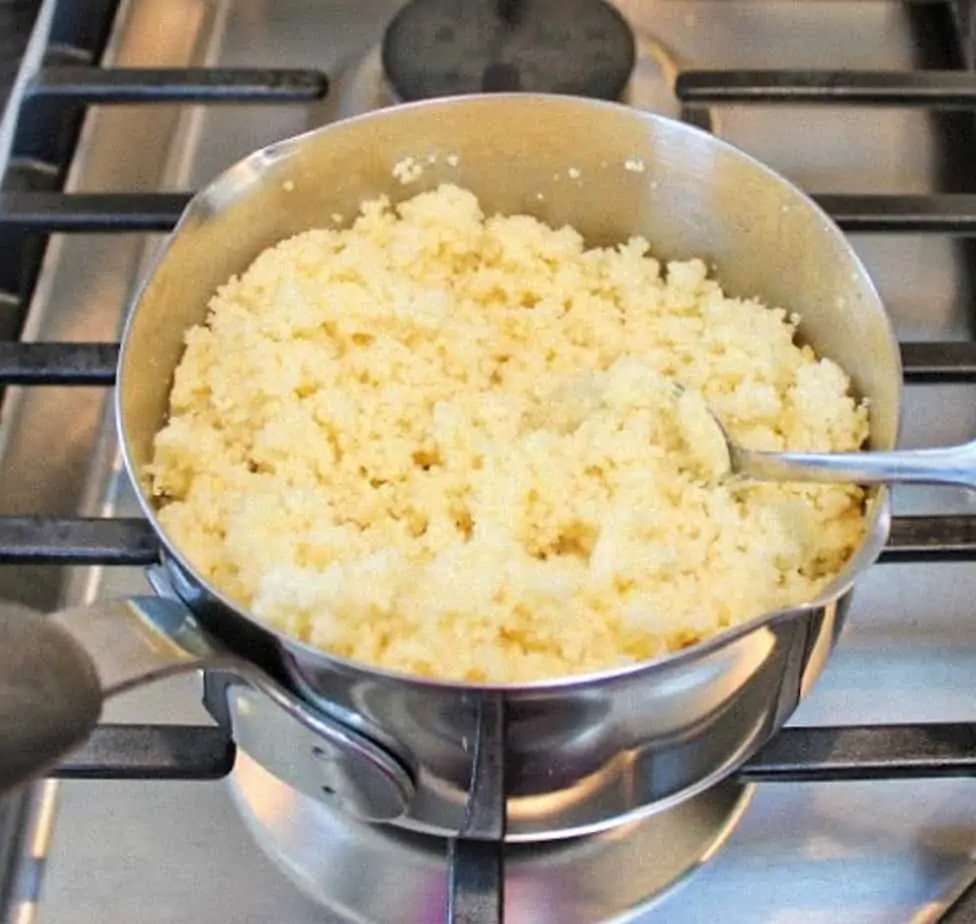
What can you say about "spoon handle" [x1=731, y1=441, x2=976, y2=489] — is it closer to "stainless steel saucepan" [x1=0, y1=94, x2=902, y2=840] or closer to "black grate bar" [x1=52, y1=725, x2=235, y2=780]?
"stainless steel saucepan" [x1=0, y1=94, x2=902, y2=840]

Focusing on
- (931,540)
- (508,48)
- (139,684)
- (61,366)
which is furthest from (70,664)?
(508,48)

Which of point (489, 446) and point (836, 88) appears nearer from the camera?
point (489, 446)

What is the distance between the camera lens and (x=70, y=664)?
410mm

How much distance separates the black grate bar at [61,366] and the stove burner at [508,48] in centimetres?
23

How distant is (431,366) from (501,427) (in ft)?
0.17

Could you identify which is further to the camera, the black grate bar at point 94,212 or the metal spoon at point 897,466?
the black grate bar at point 94,212

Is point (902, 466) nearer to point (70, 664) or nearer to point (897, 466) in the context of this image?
point (897, 466)

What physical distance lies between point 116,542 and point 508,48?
36 cm

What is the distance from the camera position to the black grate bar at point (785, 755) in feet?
1.73

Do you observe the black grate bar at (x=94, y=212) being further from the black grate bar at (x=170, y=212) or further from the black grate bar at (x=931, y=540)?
the black grate bar at (x=931, y=540)

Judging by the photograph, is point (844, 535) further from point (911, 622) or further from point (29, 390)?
point (29, 390)

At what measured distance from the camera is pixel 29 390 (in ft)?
2.22

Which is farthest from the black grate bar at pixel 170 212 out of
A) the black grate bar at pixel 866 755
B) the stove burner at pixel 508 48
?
the black grate bar at pixel 866 755

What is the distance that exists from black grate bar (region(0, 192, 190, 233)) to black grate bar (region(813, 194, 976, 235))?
13.1 inches
